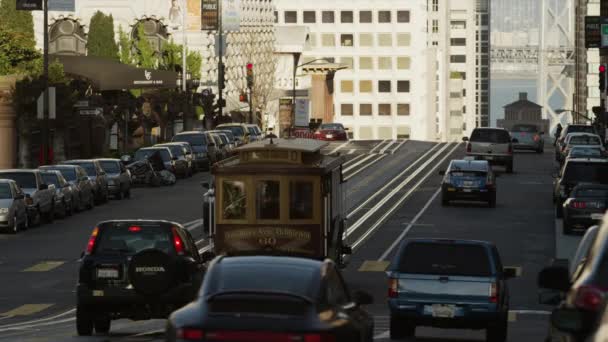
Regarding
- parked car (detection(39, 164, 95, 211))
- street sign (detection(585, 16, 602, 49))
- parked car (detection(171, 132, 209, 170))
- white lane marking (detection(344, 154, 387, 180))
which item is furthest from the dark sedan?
street sign (detection(585, 16, 602, 49))

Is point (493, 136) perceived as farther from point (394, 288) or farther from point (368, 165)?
point (394, 288)

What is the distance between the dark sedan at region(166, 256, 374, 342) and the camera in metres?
13.5

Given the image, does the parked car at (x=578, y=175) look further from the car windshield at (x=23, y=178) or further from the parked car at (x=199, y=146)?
the parked car at (x=199, y=146)

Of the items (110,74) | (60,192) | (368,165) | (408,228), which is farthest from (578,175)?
(110,74)

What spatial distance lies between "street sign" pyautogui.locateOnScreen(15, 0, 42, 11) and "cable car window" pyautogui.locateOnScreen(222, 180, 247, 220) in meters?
38.1

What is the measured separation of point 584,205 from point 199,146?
1341 inches

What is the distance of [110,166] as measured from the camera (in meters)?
63.6

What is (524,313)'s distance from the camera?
32719 mm

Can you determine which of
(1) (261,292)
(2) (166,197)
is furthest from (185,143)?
(1) (261,292)

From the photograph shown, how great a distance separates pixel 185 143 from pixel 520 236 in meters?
28.9

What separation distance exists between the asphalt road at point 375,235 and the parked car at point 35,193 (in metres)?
0.55

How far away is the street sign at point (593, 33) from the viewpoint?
111562 millimetres

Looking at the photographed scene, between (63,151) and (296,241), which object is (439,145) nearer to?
(63,151)

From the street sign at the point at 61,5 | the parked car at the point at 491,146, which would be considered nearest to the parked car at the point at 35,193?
the parked car at the point at 491,146
